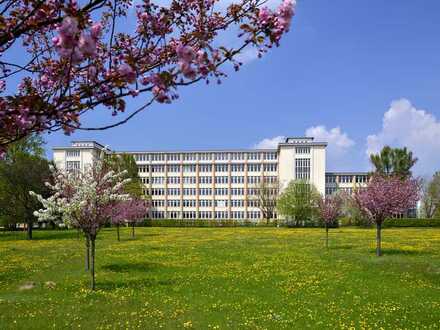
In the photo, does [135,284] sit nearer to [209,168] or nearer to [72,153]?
[209,168]

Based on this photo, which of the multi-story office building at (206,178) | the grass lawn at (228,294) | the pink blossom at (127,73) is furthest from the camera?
the multi-story office building at (206,178)

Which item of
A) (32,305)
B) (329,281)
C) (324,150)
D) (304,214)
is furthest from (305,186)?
(32,305)

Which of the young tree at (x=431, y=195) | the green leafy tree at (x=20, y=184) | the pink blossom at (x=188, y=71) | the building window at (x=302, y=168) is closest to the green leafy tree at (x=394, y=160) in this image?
the young tree at (x=431, y=195)

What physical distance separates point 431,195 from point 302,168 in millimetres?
31715

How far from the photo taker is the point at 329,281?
18.1 metres

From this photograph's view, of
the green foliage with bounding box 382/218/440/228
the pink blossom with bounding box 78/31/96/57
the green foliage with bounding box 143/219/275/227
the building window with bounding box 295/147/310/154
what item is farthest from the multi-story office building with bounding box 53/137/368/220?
the pink blossom with bounding box 78/31/96/57

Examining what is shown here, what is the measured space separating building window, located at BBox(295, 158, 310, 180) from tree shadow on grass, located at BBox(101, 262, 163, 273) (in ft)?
302

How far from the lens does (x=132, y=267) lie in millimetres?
23453

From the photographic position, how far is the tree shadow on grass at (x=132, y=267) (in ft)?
73.4

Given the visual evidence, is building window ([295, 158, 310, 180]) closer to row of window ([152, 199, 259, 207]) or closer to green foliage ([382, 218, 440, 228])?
row of window ([152, 199, 259, 207])

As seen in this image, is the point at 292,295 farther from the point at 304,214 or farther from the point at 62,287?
the point at 304,214

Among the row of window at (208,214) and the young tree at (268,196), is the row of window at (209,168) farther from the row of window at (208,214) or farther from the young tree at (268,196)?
the row of window at (208,214)

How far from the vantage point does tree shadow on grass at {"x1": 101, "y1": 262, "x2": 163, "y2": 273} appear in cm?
2238

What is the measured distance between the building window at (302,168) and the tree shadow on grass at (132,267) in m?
92.1
